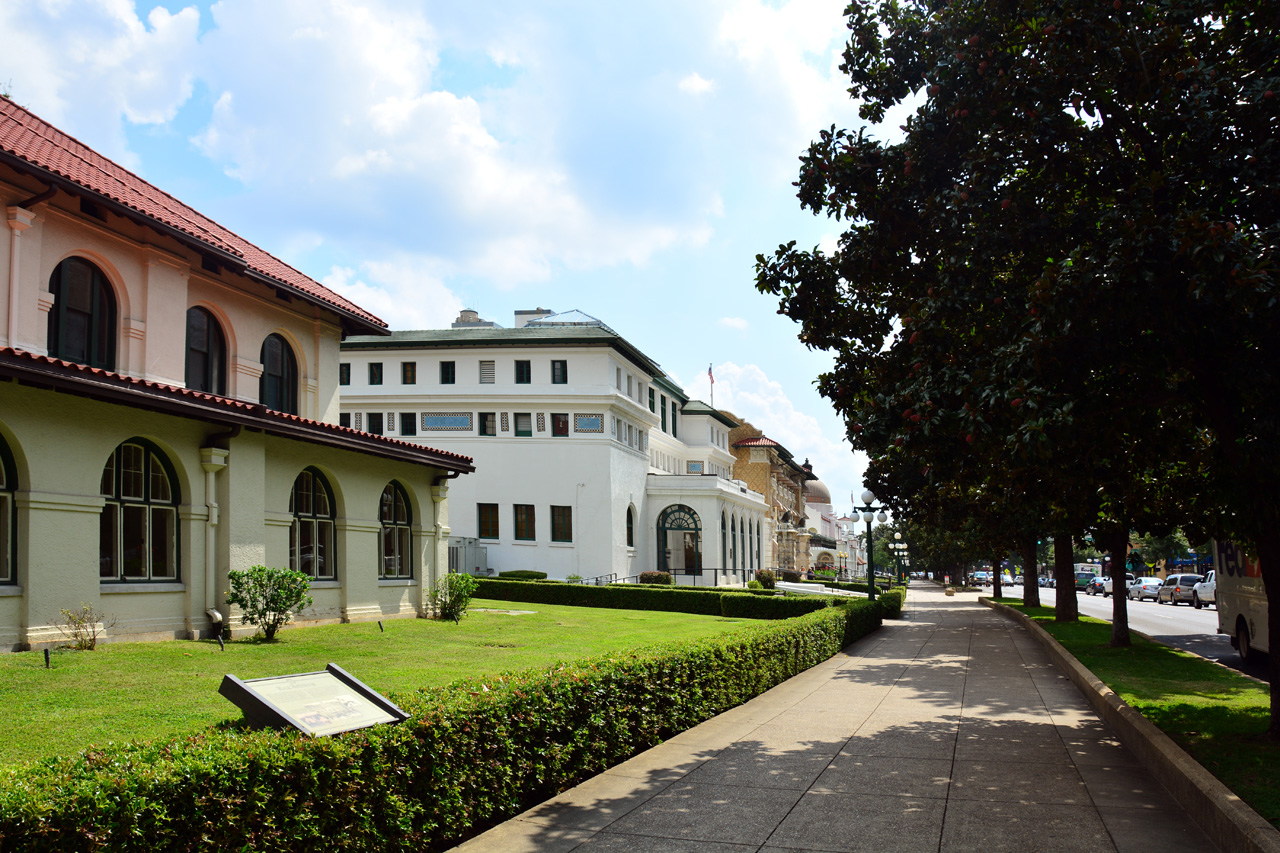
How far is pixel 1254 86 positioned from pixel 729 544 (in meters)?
47.1

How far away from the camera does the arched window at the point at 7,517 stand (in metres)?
12.1

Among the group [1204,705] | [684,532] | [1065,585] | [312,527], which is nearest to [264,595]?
[312,527]

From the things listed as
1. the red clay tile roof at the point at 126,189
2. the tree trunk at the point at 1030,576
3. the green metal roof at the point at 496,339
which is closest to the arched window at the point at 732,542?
the green metal roof at the point at 496,339

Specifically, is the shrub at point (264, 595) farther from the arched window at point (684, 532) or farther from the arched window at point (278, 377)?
the arched window at point (684, 532)

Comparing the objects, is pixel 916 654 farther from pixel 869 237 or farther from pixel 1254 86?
pixel 1254 86

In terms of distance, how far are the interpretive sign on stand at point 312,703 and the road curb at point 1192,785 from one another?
18.1ft

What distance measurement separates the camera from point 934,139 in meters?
11.0

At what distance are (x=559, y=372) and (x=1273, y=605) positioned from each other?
1469 inches

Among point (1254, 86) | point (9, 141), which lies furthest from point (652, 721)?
point (9, 141)

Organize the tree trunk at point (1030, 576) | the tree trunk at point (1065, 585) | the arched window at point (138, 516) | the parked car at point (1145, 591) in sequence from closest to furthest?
the arched window at point (138, 516)
the tree trunk at point (1065, 585)
the tree trunk at point (1030, 576)
the parked car at point (1145, 591)

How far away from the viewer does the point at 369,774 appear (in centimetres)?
570

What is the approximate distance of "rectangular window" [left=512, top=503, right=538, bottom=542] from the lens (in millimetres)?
43969

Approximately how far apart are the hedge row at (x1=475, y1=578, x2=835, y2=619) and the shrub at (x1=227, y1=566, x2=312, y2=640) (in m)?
15.9

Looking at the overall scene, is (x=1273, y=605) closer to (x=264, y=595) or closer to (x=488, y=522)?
(x=264, y=595)
